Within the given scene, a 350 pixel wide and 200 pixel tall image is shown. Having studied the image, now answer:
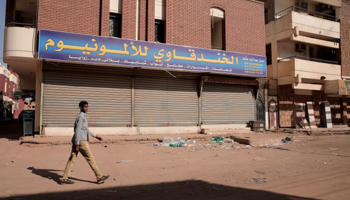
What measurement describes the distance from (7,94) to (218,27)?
32.3 metres

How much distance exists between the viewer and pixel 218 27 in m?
15.2

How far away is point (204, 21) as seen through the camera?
534 inches

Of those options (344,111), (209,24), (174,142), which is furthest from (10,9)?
(344,111)

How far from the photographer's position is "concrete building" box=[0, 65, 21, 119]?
29995 millimetres

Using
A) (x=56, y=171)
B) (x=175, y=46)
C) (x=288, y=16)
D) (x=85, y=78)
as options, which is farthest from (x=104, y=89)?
(x=288, y=16)

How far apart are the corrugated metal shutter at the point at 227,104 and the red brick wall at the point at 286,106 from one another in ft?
11.0

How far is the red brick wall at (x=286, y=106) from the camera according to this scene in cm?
1708

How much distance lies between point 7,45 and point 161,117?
7533 millimetres

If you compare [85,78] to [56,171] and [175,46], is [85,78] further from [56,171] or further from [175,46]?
[56,171]

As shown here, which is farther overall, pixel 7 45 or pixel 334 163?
pixel 7 45

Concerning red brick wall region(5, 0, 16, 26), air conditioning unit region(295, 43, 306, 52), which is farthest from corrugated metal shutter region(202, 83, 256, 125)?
red brick wall region(5, 0, 16, 26)

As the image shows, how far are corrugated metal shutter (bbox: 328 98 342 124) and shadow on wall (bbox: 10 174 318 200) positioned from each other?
778 inches

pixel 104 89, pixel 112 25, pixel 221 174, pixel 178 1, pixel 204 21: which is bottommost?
pixel 221 174

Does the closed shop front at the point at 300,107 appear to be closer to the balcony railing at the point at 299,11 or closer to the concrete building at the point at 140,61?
the concrete building at the point at 140,61
